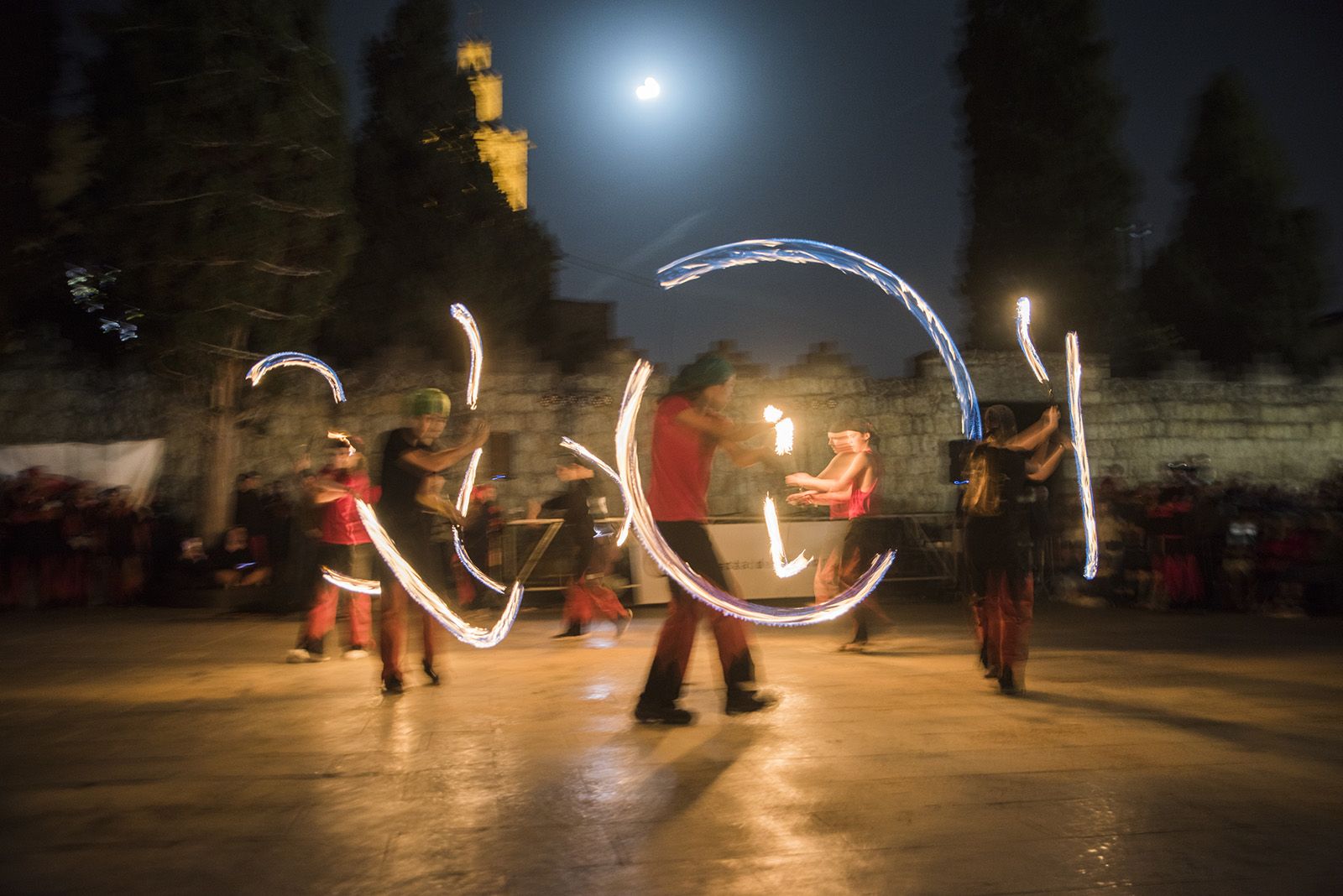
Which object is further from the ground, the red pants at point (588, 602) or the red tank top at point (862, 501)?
the red tank top at point (862, 501)

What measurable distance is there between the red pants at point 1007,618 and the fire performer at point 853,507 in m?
1.79

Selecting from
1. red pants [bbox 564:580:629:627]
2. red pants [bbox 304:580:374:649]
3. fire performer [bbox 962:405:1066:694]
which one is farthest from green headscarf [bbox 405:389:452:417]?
red pants [bbox 564:580:629:627]

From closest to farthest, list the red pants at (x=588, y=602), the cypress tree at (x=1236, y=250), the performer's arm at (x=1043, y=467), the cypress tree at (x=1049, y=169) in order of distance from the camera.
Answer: the performer's arm at (x=1043, y=467) < the red pants at (x=588, y=602) < the cypress tree at (x=1049, y=169) < the cypress tree at (x=1236, y=250)

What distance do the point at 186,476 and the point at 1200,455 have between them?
15.8 metres

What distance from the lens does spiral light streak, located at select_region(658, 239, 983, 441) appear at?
8.31 metres

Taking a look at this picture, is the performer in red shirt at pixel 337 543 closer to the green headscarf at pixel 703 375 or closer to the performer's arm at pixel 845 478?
the performer's arm at pixel 845 478

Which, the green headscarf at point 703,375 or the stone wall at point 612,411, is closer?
the green headscarf at point 703,375

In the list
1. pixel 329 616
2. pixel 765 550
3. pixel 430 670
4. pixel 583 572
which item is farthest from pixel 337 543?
pixel 765 550

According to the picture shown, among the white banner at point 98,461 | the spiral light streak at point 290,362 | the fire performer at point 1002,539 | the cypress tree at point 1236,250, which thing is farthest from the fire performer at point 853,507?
the cypress tree at point 1236,250

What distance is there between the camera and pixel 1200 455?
19.1 meters

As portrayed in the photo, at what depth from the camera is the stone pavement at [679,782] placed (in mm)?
3781

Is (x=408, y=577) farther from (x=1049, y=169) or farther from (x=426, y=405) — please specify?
(x=1049, y=169)

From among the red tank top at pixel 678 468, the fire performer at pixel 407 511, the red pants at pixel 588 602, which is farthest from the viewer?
the red pants at pixel 588 602

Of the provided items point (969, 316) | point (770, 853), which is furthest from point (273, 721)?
point (969, 316)
